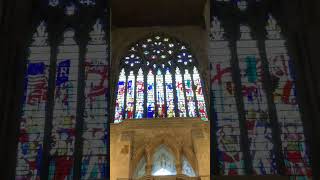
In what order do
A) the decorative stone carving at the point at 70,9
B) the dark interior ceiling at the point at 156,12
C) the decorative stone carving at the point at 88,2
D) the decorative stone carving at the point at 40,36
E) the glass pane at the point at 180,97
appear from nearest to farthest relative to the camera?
the decorative stone carving at the point at 40,36
the decorative stone carving at the point at 70,9
the decorative stone carving at the point at 88,2
the dark interior ceiling at the point at 156,12
the glass pane at the point at 180,97

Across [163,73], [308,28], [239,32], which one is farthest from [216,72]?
[163,73]

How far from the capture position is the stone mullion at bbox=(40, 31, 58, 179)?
8.81 metres

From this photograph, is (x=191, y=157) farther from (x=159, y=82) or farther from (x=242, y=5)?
(x=242, y=5)

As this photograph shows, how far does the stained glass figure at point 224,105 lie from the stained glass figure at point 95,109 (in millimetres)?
1994

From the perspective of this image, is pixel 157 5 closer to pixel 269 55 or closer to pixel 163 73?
pixel 163 73

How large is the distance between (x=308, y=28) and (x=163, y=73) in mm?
6302

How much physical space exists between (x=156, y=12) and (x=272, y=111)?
5.39 m

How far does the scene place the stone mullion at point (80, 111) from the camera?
886cm

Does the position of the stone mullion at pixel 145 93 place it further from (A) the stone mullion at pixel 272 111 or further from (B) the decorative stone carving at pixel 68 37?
(A) the stone mullion at pixel 272 111

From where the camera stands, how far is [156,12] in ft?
44.8

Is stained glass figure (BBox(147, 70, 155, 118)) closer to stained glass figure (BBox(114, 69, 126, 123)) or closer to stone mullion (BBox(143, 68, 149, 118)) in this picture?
stone mullion (BBox(143, 68, 149, 118))

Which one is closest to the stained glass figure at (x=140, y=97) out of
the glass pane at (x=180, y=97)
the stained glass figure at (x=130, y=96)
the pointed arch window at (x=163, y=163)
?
the stained glass figure at (x=130, y=96)

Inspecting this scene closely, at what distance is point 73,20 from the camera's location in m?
10.4

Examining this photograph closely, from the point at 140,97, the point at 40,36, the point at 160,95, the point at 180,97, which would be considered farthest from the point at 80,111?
the point at 180,97
